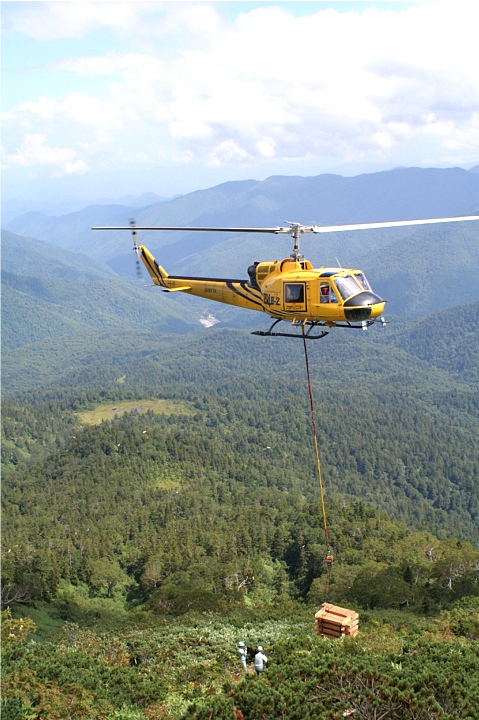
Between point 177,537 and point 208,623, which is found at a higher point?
point 208,623

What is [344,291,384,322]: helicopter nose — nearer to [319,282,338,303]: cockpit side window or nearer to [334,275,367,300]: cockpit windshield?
[334,275,367,300]: cockpit windshield

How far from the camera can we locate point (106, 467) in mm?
108562

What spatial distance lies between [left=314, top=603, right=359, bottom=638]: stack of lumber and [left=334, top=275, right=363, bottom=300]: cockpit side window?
1421 cm

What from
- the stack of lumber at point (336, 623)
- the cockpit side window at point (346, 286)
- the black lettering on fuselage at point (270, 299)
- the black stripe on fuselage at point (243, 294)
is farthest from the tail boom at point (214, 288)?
the stack of lumber at point (336, 623)

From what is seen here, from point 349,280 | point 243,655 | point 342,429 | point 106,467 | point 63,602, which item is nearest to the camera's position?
point 349,280

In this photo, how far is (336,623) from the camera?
90.3ft

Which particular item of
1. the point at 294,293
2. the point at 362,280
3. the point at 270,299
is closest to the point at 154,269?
the point at 270,299

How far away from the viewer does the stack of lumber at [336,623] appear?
90.2 feet

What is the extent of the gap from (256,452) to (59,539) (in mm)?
72051

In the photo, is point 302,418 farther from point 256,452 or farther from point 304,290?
point 304,290

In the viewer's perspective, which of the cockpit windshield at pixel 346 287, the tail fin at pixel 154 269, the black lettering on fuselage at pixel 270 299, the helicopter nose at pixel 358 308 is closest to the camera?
the helicopter nose at pixel 358 308

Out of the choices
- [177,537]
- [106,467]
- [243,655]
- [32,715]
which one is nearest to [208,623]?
[243,655]

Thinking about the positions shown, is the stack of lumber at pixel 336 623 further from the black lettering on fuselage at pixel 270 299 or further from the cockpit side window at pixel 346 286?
the cockpit side window at pixel 346 286

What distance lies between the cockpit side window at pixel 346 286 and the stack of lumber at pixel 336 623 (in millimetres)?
14210
